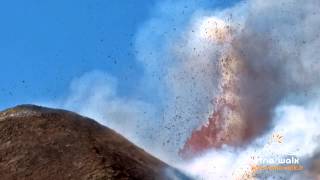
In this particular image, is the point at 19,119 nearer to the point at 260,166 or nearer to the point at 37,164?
the point at 37,164

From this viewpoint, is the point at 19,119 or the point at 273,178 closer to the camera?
the point at 19,119

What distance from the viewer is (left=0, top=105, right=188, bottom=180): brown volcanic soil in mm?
43188

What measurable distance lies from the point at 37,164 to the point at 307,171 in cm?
5620

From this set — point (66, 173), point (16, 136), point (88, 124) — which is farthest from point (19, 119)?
point (66, 173)

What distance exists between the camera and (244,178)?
7219 cm

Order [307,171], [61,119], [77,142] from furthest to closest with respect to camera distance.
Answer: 1. [307,171]
2. [61,119]
3. [77,142]

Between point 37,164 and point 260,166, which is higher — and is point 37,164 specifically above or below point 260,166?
below

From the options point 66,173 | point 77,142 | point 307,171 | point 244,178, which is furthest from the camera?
point 307,171

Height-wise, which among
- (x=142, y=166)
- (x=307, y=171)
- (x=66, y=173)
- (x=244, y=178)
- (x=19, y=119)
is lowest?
(x=66, y=173)

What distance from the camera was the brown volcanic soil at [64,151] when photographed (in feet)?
142

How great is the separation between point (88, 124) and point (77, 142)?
8421 millimetres

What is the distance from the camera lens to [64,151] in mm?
46344

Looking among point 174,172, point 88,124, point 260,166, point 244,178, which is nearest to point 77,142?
point 88,124

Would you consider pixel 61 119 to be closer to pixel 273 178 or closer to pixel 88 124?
pixel 88 124
